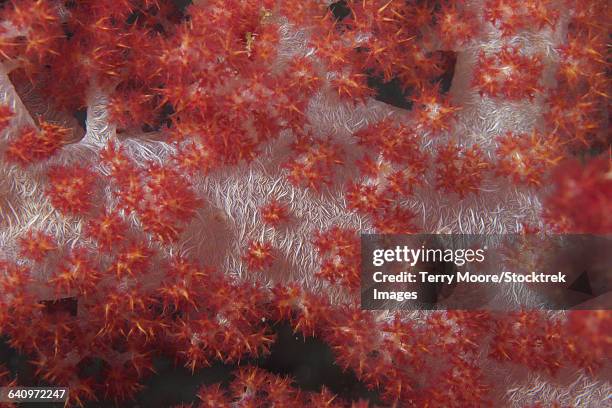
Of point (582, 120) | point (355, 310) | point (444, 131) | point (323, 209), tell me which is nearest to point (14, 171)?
point (323, 209)

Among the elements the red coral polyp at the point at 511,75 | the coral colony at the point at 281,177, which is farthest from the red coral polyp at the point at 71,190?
the red coral polyp at the point at 511,75

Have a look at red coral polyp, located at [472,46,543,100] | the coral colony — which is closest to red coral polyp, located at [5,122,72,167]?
the coral colony

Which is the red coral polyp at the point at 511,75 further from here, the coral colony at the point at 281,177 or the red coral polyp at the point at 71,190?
the red coral polyp at the point at 71,190

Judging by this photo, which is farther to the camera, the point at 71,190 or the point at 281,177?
the point at 281,177

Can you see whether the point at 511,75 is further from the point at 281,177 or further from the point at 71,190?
the point at 71,190

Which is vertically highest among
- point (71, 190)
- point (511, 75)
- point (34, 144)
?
point (511, 75)

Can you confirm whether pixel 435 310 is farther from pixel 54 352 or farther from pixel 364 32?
pixel 54 352

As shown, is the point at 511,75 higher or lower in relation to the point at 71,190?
higher

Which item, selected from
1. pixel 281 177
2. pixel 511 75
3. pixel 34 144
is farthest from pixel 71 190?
pixel 511 75
